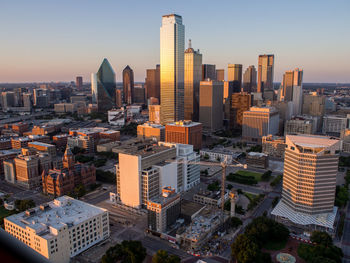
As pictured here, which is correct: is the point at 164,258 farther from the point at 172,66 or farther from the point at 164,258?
the point at 172,66

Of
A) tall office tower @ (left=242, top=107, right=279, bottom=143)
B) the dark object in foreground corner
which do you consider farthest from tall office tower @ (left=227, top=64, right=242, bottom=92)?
the dark object in foreground corner

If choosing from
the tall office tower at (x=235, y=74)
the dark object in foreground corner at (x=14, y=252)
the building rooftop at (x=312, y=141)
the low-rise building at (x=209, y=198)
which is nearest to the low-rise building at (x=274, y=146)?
the building rooftop at (x=312, y=141)

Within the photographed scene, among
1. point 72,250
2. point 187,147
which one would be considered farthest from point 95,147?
point 72,250

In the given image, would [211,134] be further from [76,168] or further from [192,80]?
[76,168]

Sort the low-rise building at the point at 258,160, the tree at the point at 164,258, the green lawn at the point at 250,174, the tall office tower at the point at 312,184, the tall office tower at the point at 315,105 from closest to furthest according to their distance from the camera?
the tree at the point at 164,258 → the tall office tower at the point at 312,184 → the green lawn at the point at 250,174 → the low-rise building at the point at 258,160 → the tall office tower at the point at 315,105

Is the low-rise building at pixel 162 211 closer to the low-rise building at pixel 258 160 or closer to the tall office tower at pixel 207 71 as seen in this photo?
the low-rise building at pixel 258 160
